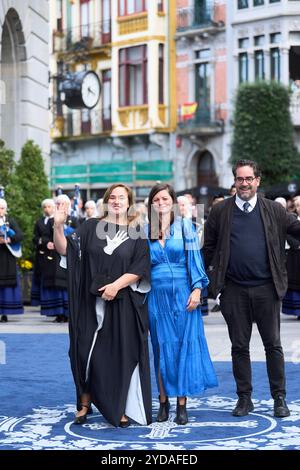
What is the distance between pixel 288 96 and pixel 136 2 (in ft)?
26.1

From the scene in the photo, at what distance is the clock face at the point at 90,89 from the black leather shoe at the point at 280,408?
1381 centimetres

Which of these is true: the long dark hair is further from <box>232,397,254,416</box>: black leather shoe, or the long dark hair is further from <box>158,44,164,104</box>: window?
<box>158,44,164,104</box>: window

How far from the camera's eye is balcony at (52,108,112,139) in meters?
42.0

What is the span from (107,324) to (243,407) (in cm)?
125

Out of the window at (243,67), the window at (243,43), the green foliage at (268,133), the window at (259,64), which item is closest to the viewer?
the green foliage at (268,133)

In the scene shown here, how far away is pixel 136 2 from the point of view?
40.6 meters

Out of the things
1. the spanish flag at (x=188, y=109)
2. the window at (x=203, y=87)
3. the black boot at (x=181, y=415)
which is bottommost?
the black boot at (x=181, y=415)

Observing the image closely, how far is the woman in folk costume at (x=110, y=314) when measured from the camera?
25.0 ft

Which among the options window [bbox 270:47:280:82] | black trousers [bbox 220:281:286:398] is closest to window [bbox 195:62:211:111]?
window [bbox 270:47:280:82]

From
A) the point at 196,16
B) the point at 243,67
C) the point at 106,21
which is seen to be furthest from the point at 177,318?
the point at 106,21

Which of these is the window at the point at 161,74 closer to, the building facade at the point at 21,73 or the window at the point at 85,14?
the window at the point at 85,14

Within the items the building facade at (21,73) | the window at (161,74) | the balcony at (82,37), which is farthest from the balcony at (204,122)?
the building facade at (21,73)
